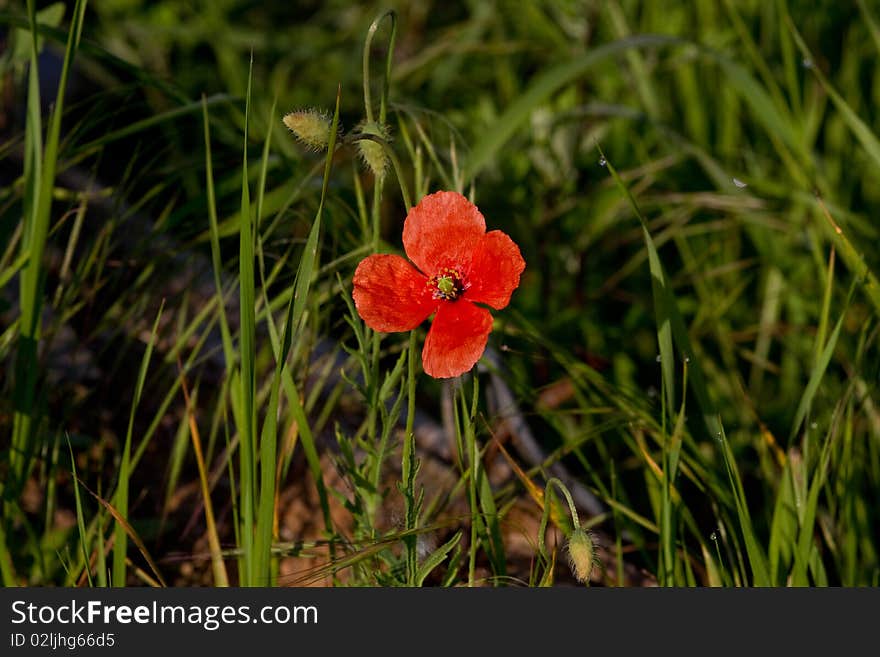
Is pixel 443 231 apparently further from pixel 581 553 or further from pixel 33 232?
pixel 33 232

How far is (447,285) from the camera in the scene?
3.68ft

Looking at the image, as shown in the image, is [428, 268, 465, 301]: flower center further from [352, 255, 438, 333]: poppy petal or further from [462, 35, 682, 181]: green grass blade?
[462, 35, 682, 181]: green grass blade

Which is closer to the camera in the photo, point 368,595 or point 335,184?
point 368,595

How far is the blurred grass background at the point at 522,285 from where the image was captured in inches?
53.9

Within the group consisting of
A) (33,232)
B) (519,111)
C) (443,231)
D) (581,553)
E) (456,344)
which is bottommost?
(581,553)

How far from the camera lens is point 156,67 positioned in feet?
8.46

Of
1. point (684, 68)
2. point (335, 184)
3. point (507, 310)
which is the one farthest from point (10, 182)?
point (684, 68)

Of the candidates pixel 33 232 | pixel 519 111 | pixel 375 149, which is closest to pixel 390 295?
pixel 375 149

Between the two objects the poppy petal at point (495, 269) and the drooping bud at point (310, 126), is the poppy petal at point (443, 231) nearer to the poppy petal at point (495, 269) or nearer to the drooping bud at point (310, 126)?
the poppy petal at point (495, 269)

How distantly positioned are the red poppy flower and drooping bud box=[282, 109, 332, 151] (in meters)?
0.13

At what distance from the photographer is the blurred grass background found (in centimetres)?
137

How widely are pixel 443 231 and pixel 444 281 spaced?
0.21 feet

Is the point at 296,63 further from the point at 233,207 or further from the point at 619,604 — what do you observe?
the point at 619,604

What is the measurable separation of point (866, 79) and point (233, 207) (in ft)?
5.36
